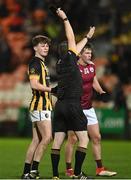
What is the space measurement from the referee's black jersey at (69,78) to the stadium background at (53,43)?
16.1 meters

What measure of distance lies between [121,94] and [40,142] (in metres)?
16.5

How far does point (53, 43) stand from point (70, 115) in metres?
20.0

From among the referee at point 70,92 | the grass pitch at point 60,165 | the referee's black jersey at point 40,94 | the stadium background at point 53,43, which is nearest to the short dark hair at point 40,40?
the referee's black jersey at point 40,94

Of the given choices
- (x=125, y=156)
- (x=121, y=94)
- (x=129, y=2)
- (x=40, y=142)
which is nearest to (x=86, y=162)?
(x=125, y=156)

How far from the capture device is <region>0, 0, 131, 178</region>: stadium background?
30.1 metres

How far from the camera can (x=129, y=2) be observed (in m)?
33.1

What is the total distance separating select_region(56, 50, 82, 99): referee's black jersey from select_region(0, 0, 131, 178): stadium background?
52.9 ft

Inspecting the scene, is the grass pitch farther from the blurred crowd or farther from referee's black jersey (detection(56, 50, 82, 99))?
the blurred crowd

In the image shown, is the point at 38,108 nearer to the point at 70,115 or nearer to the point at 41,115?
the point at 41,115

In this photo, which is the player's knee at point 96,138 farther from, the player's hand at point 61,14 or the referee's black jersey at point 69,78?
the player's hand at point 61,14

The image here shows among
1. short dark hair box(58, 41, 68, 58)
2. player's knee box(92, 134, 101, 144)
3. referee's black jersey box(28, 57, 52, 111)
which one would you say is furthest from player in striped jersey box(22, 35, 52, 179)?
player's knee box(92, 134, 101, 144)

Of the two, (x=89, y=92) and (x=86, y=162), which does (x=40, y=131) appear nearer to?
(x=89, y=92)

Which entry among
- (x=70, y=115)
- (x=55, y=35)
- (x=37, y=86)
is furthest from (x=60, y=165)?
(x=55, y=35)

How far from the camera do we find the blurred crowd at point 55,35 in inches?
1262
